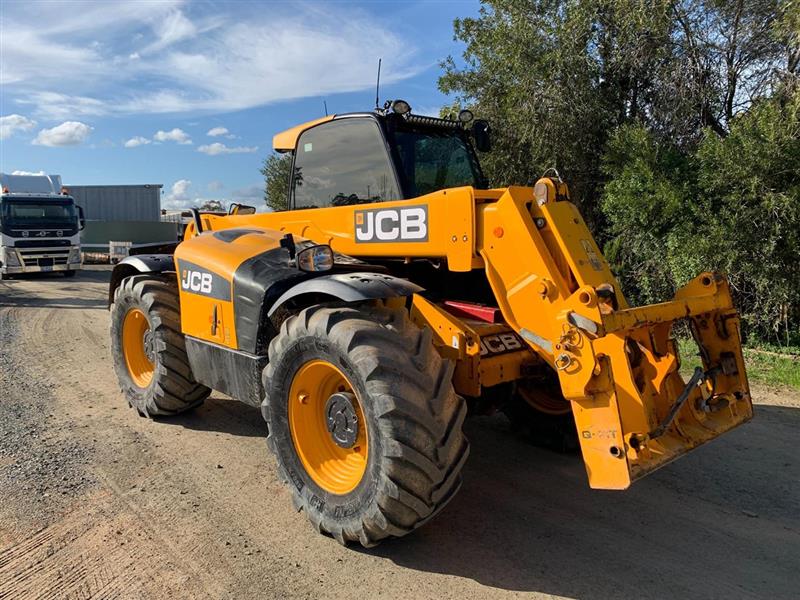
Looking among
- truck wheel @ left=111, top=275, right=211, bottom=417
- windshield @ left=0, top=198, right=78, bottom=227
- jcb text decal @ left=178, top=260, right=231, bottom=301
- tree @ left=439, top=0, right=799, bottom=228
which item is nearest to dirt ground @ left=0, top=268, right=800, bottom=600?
truck wheel @ left=111, top=275, right=211, bottom=417

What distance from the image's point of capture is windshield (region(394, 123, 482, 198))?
441cm

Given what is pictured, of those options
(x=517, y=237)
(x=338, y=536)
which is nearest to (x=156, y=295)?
(x=338, y=536)

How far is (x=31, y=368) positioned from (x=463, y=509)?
20.3ft

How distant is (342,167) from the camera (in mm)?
4699

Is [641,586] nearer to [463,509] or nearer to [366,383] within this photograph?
[463,509]

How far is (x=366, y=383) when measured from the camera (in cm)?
311

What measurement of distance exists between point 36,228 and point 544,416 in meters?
19.1

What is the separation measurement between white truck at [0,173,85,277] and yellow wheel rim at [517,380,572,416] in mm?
18811

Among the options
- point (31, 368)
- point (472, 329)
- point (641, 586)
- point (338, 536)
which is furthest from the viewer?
point (31, 368)

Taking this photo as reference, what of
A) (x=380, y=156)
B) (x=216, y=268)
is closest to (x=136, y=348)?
(x=216, y=268)

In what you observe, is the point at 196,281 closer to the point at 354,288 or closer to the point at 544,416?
the point at 354,288

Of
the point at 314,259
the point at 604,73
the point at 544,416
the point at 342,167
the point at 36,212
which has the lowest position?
the point at 544,416

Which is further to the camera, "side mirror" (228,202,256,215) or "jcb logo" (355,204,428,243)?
"side mirror" (228,202,256,215)

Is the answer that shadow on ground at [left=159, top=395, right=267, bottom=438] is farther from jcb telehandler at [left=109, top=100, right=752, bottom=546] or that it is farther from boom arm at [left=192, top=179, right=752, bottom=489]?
boom arm at [left=192, top=179, right=752, bottom=489]
